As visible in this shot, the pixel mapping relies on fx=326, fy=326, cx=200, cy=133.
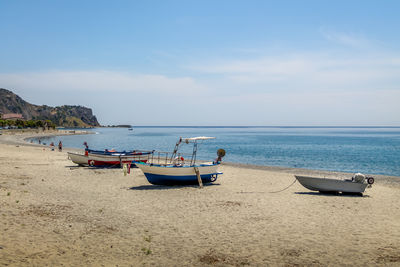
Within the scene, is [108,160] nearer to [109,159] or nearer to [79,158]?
[109,159]

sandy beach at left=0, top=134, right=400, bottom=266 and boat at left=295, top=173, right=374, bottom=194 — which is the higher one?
boat at left=295, top=173, right=374, bottom=194

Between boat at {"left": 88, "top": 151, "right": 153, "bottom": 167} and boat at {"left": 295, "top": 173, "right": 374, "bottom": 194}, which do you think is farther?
boat at {"left": 88, "top": 151, "right": 153, "bottom": 167}

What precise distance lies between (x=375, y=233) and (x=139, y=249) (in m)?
8.40

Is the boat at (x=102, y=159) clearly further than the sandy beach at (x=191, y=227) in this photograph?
Yes

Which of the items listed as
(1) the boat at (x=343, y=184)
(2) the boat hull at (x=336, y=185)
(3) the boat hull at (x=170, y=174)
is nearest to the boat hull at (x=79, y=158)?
(3) the boat hull at (x=170, y=174)

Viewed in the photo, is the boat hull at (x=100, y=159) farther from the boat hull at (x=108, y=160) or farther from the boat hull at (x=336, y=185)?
the boat hull at (x=336, y=185)

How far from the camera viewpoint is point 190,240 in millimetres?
10719

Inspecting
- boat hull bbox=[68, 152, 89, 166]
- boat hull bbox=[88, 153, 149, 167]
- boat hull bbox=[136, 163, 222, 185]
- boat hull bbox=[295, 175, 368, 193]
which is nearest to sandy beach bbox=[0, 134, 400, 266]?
boat hull bbox=[295, 175, 368, 193]

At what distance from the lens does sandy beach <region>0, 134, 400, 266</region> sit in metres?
9.04

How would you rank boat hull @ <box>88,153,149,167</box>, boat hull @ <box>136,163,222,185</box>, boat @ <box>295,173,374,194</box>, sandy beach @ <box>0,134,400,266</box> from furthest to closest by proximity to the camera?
boat hull @ <box>88,153,149,167</box>
boat hull @ <box>136,163,222,185</box>
boat @ <box>295,173,374,194</box>
sandy beach @ <box>0,134,400,266</box>

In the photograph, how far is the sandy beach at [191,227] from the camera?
9.04 metres

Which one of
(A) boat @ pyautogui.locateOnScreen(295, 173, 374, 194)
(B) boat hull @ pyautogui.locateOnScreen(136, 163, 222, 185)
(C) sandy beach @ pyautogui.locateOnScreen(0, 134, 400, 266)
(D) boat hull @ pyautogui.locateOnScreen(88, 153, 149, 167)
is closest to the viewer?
(C) sandy beach @ pyautogui.locateOnScreen(0, 134, 400, 266)

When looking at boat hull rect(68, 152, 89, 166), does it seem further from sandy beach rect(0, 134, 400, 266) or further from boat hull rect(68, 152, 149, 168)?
sandy beach rect(0, 134, 400, 266)

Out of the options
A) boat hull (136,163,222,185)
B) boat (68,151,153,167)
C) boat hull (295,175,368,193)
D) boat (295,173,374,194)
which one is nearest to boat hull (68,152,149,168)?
boat (68,151,153,167)
